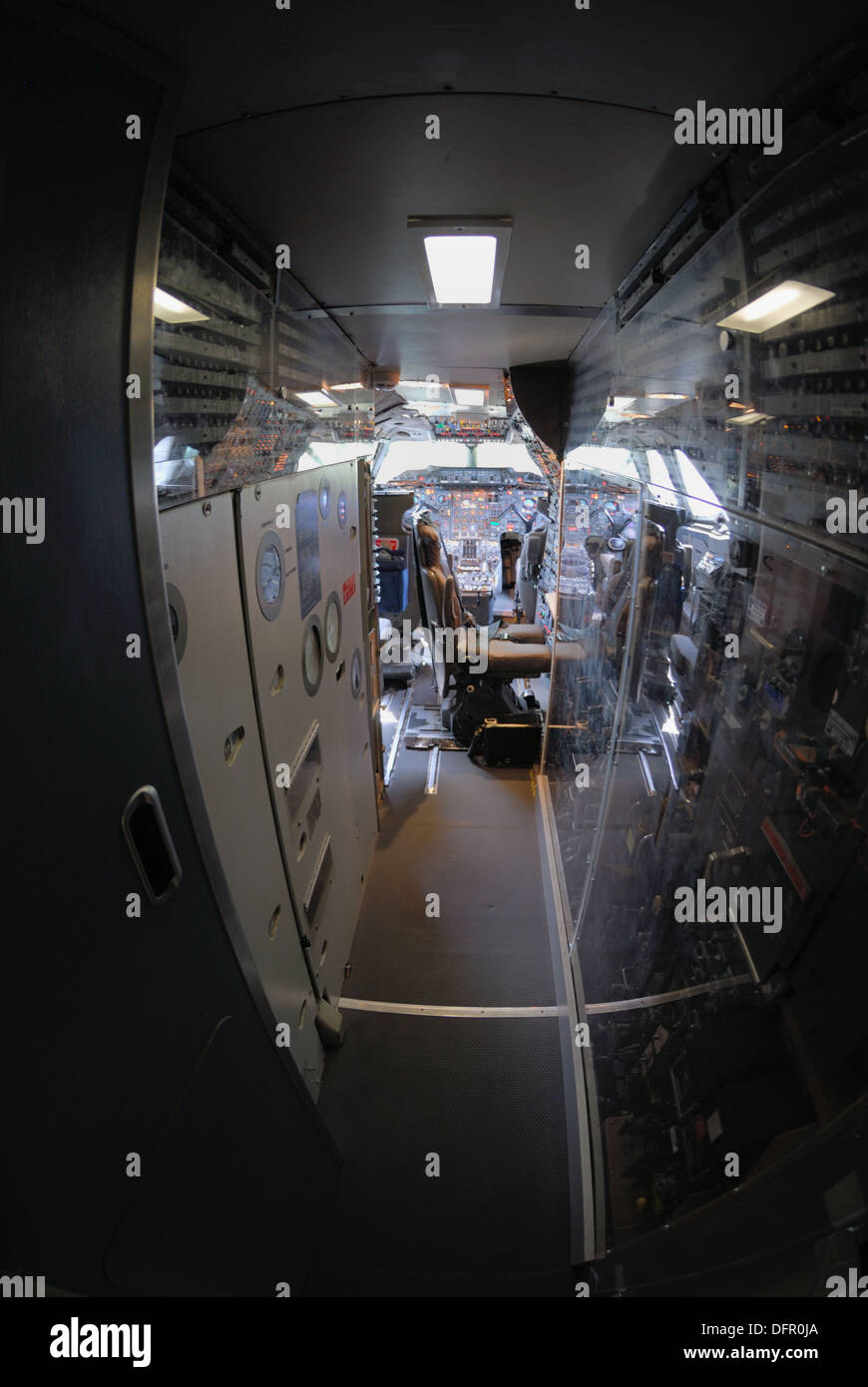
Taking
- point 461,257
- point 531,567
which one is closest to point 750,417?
point 461,257

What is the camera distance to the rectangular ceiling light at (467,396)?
6.08m

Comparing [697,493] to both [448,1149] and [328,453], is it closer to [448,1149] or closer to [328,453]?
[328,453]

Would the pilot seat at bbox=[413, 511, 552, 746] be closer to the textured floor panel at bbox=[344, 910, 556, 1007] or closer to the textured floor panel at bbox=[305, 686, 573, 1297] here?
the textured floor panel at bbox=[305, 686, 573, 1297]

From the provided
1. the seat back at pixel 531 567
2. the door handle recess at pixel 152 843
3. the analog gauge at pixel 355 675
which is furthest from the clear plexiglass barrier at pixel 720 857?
the seat back at pixel 531 567

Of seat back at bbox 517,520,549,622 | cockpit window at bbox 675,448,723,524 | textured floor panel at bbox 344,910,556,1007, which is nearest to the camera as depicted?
cockpit window at bbox 675,448,723,524

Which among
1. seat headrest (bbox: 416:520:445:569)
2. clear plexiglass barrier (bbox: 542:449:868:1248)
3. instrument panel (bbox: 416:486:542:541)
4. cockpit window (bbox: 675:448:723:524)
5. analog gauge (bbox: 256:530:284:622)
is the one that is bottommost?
clear plexiglass barrier (bbox: 542:449:868:1248)

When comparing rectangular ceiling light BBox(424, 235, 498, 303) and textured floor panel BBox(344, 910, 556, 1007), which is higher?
rectangular ceiling light BBox(424, 235, 498, 303)

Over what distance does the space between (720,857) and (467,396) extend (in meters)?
5.94

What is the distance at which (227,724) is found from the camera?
195 centimetres

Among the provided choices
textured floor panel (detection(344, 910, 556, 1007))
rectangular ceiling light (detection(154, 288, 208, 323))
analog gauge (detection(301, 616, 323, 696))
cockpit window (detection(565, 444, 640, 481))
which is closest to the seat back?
cockpit window (detection(565, 444, 640, 481))

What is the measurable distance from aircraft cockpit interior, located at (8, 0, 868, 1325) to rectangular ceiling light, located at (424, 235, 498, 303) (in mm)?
29

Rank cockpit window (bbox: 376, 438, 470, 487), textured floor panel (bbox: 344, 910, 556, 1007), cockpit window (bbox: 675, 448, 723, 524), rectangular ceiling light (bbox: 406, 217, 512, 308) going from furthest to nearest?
cockpit window (bbox: 376, 438, 470, 487), textured floor panel (bbox: 344, 910, 556, 1007), rectangular ceiling light (bbox: 406, 217, 512, 308), cockpit window (bbox: 675, 448, 723, 524)

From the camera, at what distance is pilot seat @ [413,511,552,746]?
6.07 metres

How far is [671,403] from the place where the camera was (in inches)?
84.0
